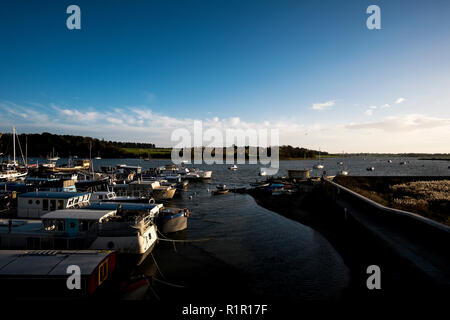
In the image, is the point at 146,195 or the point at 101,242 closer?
the point at 101,242

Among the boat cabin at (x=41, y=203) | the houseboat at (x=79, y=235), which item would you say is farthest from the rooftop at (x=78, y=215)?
the boat cabin at (x=41, y=203)

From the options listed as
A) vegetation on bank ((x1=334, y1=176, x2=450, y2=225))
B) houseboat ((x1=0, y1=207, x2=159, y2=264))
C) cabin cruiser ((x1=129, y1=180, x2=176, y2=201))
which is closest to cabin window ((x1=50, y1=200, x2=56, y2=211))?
houseboat ((x1=0, y1=207, x2=159, y2=264))

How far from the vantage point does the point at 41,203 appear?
982 inches

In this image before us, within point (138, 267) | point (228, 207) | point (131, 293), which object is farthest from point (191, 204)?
point (131, 293)

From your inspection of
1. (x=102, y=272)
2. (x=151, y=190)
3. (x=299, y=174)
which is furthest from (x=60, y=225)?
(x=299, y=174)

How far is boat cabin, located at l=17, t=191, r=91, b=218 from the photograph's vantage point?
24.6 m

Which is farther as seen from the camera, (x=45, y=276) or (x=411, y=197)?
(x=411, y=197)

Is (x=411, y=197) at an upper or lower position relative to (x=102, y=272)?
upper

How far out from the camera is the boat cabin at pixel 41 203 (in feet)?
80.7

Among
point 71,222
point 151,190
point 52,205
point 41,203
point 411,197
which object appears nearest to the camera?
point 71,222

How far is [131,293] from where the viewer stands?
14227 millimetres

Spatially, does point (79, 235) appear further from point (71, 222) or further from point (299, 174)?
point (299, 174)
